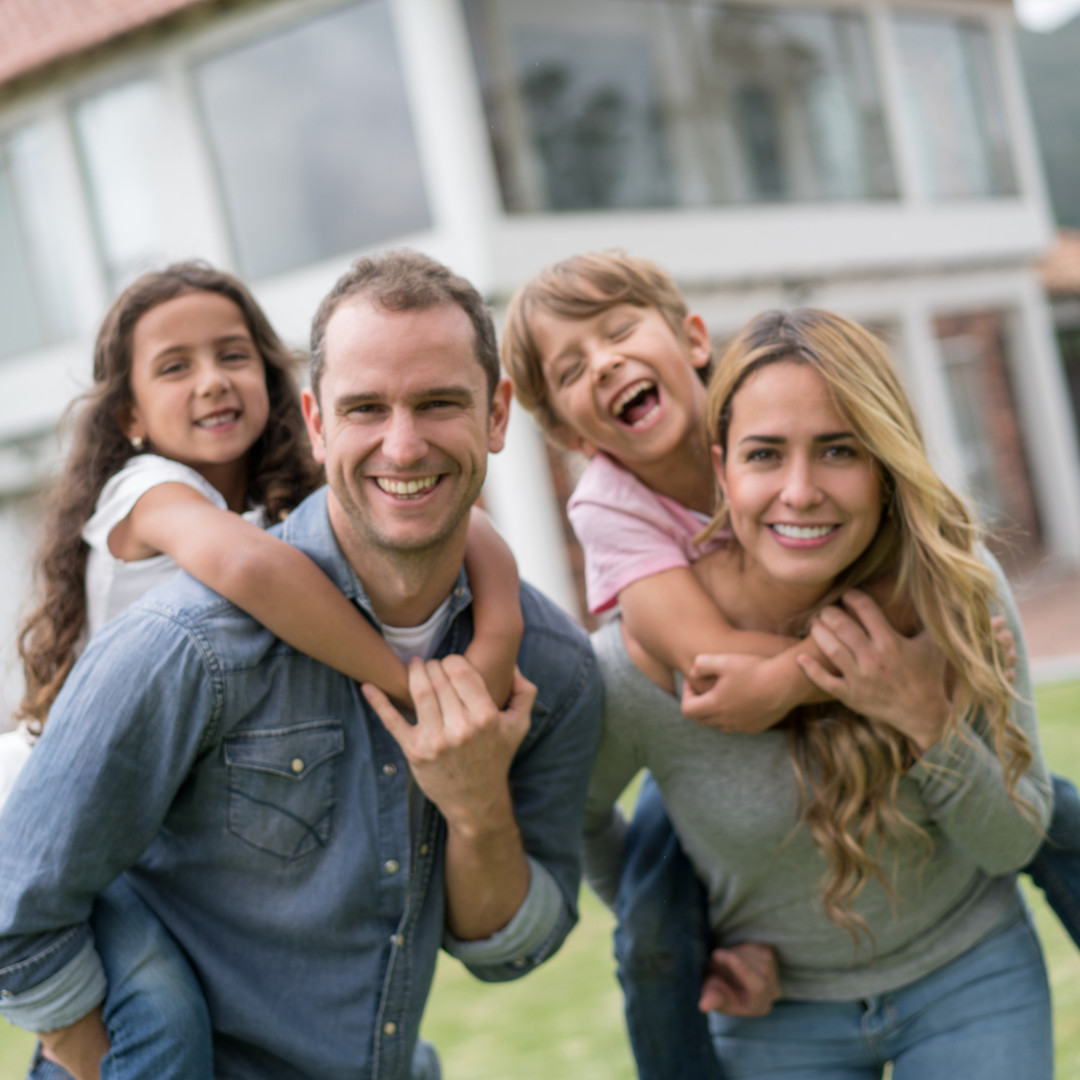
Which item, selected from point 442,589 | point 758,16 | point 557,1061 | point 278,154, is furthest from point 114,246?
point 442,589

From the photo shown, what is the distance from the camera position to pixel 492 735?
2285 millimetres

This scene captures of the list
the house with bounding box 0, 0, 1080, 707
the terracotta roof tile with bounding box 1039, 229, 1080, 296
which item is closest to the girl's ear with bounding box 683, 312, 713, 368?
the house with bounding box 0, 0, 1080, 707

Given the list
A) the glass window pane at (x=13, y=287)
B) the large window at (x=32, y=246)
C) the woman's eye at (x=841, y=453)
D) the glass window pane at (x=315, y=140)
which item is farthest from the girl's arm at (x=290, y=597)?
the glass window pane at (x=13, y=287)

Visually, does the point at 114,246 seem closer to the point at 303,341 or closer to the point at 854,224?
the point at 303,341

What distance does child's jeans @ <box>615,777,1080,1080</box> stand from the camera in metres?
2.73

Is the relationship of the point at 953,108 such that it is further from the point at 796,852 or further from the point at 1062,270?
the point at 796,852

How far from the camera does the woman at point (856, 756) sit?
246 cm

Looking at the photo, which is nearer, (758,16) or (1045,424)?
(758,16)

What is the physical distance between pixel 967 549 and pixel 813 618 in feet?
1.10

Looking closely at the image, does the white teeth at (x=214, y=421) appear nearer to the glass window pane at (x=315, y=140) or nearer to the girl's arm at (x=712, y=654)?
the girl's arm at (x=712, y=654)

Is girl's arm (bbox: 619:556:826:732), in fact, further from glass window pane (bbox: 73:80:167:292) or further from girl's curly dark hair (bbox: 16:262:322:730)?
glass window pane (bbox: 73:80:167:292)

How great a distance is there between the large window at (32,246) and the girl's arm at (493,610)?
11.2 m

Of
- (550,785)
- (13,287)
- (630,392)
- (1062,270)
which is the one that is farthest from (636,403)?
(1062,270)

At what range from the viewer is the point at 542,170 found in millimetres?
11297
